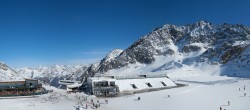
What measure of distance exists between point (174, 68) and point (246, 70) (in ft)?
169

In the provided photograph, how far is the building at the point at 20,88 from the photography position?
87.1 m

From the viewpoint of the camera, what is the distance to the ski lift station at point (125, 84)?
3634 inches

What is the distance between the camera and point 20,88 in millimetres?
91500

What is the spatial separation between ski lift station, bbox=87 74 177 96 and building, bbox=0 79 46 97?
15819 mm

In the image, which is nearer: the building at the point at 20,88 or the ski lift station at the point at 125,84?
the building at the point at 20,88

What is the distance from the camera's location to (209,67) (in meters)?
183

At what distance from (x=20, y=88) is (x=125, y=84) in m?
32.5

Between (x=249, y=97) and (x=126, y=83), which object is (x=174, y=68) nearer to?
(x=126, y=83)

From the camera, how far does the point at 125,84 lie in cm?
9919

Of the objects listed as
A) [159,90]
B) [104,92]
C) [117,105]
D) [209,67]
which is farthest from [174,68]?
[117,105]

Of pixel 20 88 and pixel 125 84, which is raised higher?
pixel 125 84

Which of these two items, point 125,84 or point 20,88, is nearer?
point 20,88

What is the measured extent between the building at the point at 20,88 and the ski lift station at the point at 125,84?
51.9 ft

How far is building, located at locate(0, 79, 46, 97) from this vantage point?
87081mm
